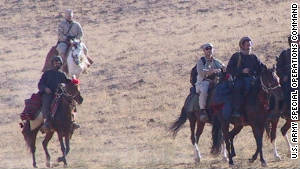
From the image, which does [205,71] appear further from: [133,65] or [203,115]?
[133,65]

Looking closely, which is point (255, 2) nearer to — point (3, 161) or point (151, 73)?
point (151, 73)

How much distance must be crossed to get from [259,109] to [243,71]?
33.3 inches

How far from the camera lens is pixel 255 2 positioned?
162 ft

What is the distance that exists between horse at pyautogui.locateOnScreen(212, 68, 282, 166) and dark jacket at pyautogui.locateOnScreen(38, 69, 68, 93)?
3.55 metres

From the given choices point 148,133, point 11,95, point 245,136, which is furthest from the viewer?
point 11,95

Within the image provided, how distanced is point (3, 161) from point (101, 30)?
2083 cm

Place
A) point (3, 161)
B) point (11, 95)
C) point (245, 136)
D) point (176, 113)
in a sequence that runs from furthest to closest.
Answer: point (11, 95)
point (176, 113)
point (245, 136)
point (3, 161)

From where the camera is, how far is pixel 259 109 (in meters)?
21.3

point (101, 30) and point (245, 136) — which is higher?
point (101, 30)

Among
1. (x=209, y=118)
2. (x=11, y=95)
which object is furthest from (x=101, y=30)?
(x=209, y=118)

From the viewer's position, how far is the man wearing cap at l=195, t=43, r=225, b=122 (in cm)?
2298

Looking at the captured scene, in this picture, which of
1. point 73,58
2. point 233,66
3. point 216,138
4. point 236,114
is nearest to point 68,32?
point 73,58

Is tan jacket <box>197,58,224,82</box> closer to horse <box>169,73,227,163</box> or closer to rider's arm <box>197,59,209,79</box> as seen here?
rider's arm <box>197,59,209,79</box>

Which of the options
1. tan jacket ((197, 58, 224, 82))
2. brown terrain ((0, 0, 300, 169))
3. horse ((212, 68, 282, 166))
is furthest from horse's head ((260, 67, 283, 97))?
tan jacket ((197, 58, 224, 82))
